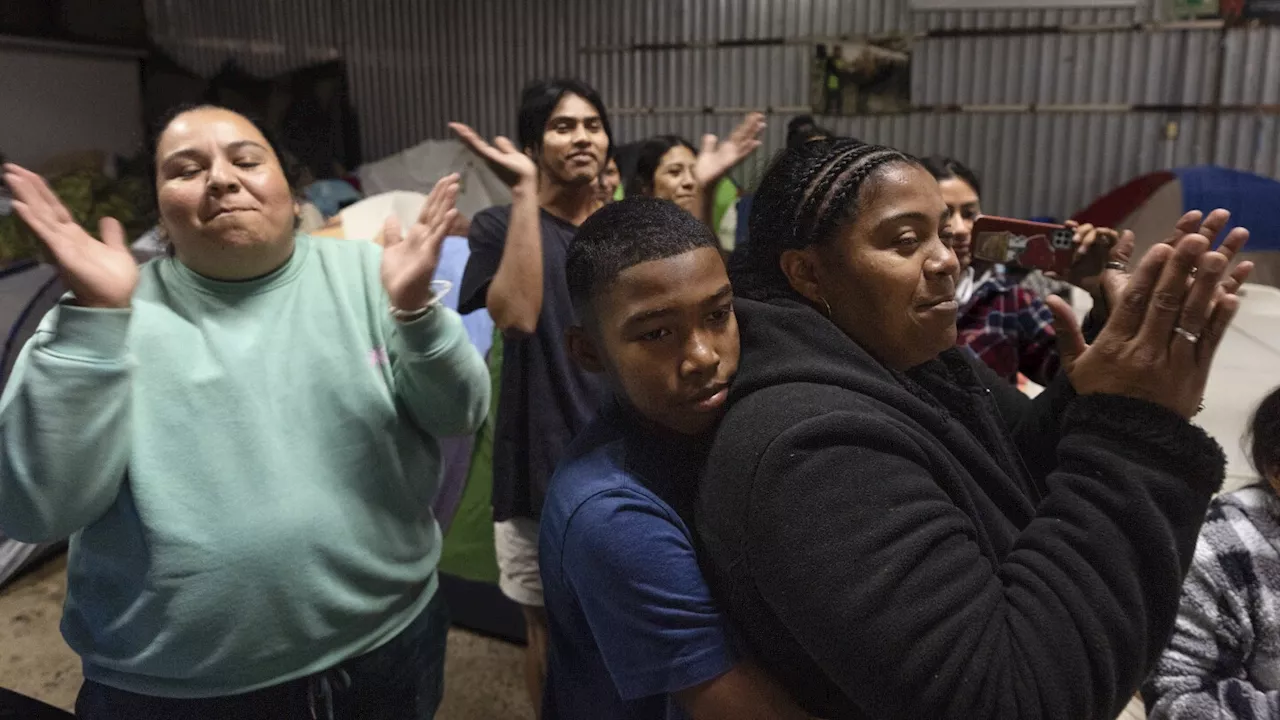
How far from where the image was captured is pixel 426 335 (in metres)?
1.25

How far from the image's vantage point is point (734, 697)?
2.65 feet

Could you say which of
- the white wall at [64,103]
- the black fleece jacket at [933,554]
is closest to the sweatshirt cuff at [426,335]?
the black fleece jacket at [933,554]

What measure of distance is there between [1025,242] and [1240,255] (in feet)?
6.49

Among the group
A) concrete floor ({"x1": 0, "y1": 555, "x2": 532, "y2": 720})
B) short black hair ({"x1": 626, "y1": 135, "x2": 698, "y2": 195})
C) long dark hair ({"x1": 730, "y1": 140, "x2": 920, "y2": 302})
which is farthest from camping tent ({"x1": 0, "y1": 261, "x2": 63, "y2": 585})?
long dark hair ({"x1": 730, "y1": 140, "x2": 920, "y2": 302})

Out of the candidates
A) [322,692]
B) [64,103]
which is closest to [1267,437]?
[322,692]

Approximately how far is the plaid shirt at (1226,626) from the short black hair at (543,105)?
1626 mm

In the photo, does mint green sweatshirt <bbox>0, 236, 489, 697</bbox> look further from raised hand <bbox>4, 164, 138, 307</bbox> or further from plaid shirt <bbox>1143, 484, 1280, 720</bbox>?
plaid shirt <bbox>1143, 484, 1280, 720</bbox>

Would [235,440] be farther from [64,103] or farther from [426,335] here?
[64,103]

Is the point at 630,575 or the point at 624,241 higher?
the point at 624,241

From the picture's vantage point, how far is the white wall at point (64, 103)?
4.25 metres

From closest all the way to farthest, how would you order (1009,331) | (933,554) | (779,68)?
1. (933,554)
2. (1009,331)
3. (779,68)

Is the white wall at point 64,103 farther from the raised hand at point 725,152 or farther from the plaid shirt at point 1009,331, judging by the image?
the plaid shirt at point 1009,331

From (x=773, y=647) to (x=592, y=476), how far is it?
255 millimetres

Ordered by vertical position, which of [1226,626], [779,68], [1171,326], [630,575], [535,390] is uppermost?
[779,68]
